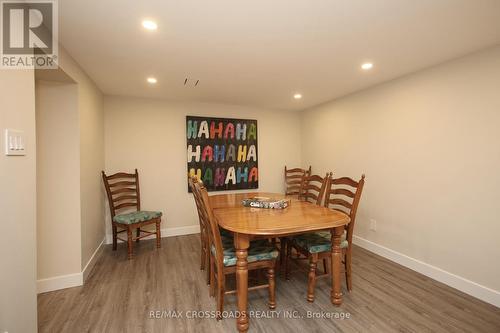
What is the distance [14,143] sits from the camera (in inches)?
48.1

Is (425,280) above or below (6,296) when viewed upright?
below

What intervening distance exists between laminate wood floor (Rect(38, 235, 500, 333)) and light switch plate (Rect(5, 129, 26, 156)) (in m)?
1.33

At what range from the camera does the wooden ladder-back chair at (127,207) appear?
9.48 feet

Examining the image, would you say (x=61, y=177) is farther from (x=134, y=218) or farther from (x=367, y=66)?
(x=367, y=66)

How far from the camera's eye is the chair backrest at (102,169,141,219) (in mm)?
3131

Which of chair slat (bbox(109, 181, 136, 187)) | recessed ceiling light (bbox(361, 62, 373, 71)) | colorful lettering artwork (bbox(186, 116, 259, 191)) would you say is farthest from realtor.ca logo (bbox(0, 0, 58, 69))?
recessed ceiling light (bbox(361, 62, 373, 71))

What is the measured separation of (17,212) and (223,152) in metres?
2.84

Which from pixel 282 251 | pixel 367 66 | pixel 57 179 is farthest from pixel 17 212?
pixel 367 66

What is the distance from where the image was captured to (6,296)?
3.84 ft

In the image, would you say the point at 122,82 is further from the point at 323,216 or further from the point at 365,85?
the point at 365,85

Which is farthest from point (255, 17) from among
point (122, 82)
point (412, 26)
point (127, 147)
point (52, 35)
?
point (127, 147)

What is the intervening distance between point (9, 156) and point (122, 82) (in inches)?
75.4

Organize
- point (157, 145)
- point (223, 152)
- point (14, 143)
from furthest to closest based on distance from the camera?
1. point (223, 152)
2. point (157, 145)
3. point (14, 143)

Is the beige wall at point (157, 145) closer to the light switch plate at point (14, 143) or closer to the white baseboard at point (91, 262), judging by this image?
the white baseboard at point (91, 262)
